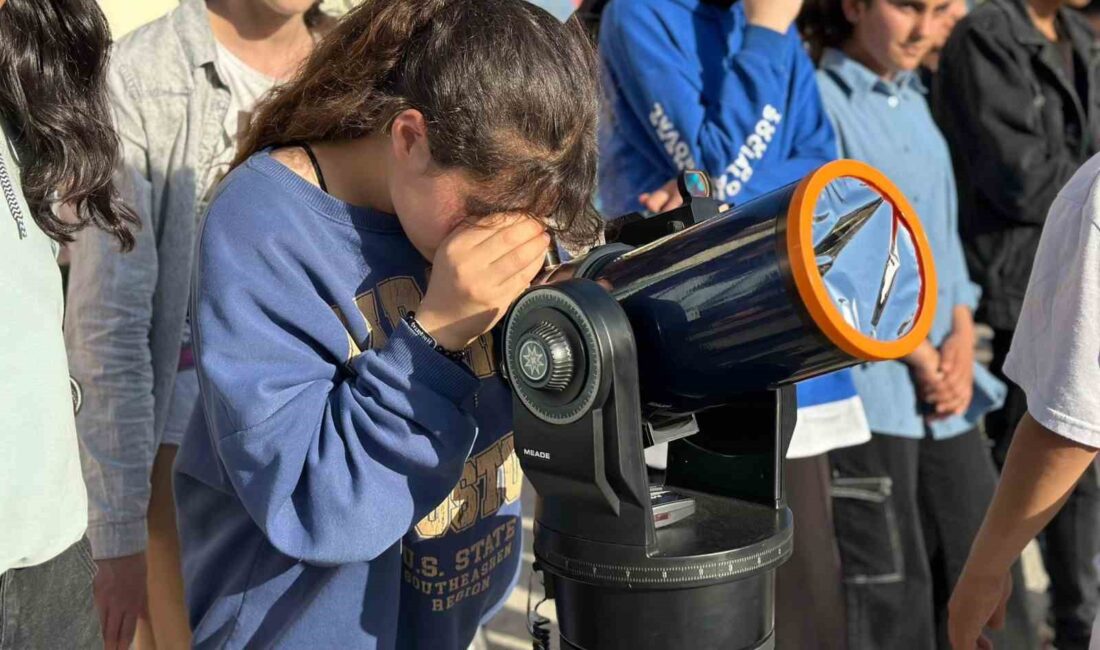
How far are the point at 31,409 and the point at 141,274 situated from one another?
713 millimetres

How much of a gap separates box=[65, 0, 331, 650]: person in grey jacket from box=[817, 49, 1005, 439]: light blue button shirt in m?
1.34

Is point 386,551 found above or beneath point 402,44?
beneath

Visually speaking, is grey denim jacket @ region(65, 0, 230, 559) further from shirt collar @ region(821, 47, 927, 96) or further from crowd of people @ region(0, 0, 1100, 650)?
shirt collar @ region(821, 47, 927, 96)

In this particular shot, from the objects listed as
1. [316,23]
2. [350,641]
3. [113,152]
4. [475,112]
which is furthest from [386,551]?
[316,23]

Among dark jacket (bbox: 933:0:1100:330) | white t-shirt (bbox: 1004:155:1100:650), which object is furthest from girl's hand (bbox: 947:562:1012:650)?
dark jacket (bbox: 933:0:1100:330)

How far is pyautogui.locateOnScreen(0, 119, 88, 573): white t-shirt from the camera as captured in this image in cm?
114

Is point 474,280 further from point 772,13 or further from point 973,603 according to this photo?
point 772,13

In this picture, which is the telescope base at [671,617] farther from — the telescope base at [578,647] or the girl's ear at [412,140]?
the girl's ear at [412,140]

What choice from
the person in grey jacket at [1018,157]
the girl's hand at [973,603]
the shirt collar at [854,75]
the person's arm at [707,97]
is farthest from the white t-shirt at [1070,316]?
the person in grey jacket at [1018,157]

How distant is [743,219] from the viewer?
1088 mm

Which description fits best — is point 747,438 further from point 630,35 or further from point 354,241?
point 630,35

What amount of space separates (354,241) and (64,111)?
0.41m

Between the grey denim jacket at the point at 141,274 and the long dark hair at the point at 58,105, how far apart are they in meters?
0.35

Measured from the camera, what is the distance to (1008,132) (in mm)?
3166
